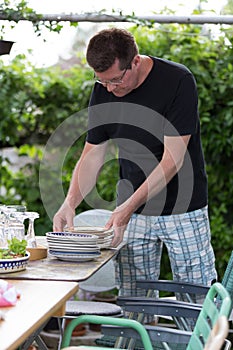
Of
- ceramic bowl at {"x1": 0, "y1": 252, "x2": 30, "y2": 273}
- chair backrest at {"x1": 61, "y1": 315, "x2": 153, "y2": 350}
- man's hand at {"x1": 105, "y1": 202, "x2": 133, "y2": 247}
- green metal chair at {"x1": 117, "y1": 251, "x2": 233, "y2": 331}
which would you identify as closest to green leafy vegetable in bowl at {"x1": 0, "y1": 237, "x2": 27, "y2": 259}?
ceramic bowl at {"x1": 0, "y1": 252, "x2": 30, "y2": 273}

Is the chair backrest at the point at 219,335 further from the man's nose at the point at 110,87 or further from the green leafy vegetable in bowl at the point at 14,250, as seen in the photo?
the man's nose at the point at 110,87

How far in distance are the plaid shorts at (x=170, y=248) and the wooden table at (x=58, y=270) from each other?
41 centimetres

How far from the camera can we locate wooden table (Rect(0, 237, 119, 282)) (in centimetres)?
260

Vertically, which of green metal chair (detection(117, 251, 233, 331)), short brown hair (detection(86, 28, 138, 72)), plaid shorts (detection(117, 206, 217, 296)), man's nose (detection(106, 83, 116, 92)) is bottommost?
green metal chair (detection(117, 251, 233, 331))

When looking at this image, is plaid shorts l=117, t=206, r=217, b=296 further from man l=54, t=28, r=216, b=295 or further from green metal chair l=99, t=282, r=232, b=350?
green metal chair l=99, t=282, r=232, b=350

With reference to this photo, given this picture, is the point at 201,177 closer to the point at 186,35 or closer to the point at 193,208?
the point at 193,208

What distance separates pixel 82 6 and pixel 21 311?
253 centimetres

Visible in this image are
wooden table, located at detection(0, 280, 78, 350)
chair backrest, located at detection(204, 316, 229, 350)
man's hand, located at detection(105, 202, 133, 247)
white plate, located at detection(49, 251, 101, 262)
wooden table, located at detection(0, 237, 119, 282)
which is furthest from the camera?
man's hand, located at detection(105, 202, 133, 247)

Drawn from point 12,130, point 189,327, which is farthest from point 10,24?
point 189,327

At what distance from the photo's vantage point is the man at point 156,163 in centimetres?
338

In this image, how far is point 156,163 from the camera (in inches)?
138

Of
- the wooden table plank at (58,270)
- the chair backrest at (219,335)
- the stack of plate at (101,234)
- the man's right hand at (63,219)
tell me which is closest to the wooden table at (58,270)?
the wooden table plank at (58,270)

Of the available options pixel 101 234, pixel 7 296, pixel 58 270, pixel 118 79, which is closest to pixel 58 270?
pixel 58 270

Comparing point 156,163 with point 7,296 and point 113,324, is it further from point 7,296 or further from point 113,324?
point 7,296
